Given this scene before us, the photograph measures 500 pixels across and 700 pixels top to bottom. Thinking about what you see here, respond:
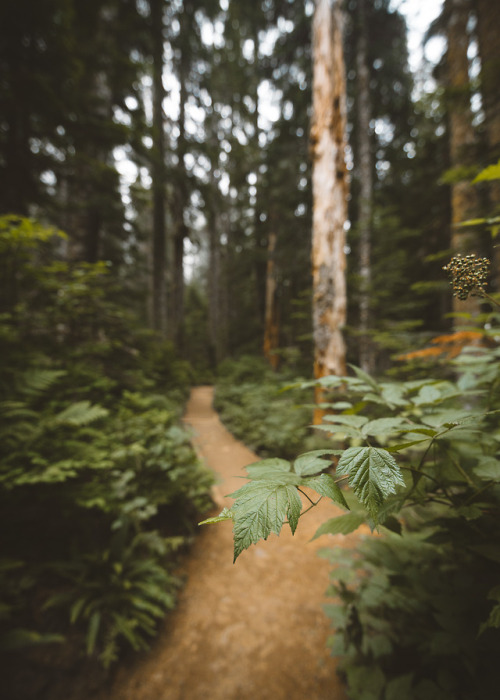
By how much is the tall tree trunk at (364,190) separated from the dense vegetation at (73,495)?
4797 mm

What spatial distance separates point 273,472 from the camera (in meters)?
0.81

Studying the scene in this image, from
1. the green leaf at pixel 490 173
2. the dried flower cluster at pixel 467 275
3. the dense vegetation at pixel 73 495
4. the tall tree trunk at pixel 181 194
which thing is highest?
the tall tree trunk at pixel 181 194

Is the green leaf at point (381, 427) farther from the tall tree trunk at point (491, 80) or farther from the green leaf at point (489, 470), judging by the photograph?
the tall tree trunk at point (491, 80)

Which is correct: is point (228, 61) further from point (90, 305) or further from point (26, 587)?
point (26, 587)

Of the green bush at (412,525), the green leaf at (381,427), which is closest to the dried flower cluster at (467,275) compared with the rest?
the green bush at (412,525)

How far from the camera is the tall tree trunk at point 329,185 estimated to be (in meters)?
3.77

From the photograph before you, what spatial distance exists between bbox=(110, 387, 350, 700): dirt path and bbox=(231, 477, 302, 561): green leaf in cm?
235

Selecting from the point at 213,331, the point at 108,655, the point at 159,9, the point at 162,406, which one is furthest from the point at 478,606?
the point at 159,9

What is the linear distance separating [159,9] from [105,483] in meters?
14.9

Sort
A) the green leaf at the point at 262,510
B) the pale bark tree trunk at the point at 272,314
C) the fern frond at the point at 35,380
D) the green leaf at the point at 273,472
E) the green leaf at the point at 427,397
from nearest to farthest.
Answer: the green leaf at the point at 262,510, the green leaf at the point at 273,472, the green leaf at the point at 427,397, the fern frond at the point at 35,380, the pale bark tree trunk at the point at 272,314

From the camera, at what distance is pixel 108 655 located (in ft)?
6.32

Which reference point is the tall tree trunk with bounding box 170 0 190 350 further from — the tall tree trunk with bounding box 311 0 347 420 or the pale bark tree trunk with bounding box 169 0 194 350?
the tall tree trunk with bounding box 311 0 347 420

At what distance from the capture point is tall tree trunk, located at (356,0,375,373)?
607 cm

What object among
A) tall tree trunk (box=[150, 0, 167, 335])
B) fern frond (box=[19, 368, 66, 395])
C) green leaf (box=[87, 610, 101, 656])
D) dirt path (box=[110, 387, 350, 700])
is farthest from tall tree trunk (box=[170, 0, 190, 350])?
green leaf (box=[87, 610, 101, 656])
